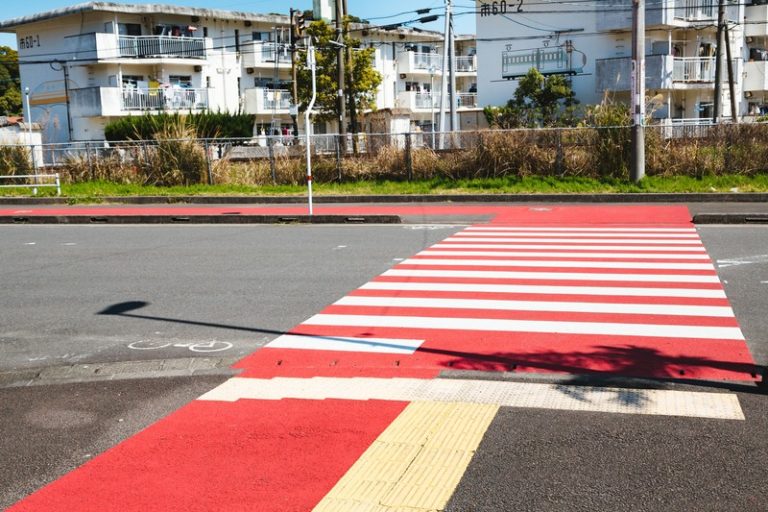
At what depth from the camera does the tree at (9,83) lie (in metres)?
67.2

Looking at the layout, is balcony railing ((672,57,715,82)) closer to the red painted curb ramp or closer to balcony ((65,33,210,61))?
balcony ((65,33,210,61))

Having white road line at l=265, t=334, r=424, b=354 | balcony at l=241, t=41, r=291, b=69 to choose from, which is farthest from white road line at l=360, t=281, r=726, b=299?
balcony at l=241, t=41, r=291, b=69

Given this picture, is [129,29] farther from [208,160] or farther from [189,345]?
[189,345]

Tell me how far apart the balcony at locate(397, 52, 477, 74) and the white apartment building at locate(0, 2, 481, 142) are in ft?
13.0

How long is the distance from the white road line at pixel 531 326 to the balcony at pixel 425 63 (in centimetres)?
5416

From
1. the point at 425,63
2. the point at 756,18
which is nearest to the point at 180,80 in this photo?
the point at 425,63

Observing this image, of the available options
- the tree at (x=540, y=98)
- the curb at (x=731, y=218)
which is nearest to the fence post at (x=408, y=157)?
the curb at (x=731, y=218)

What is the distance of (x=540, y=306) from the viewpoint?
936 centimetres

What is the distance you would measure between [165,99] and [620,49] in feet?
84.9

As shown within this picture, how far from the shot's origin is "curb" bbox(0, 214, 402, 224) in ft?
62.4

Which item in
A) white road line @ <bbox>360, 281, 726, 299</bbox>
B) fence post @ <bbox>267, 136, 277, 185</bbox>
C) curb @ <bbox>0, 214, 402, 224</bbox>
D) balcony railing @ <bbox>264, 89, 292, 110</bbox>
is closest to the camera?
white road line @ <bbox>360, 281, 726, 299</bbox>

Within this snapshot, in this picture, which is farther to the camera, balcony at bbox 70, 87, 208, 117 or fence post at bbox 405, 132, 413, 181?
balcony at bbox 70, 87, 208, 117

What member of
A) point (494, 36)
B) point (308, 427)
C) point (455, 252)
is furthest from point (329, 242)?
point (494, 36)

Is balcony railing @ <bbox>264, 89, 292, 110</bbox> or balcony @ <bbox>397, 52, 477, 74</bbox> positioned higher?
balcony @ <bbox>397, 52, 477, 74</bbox>
